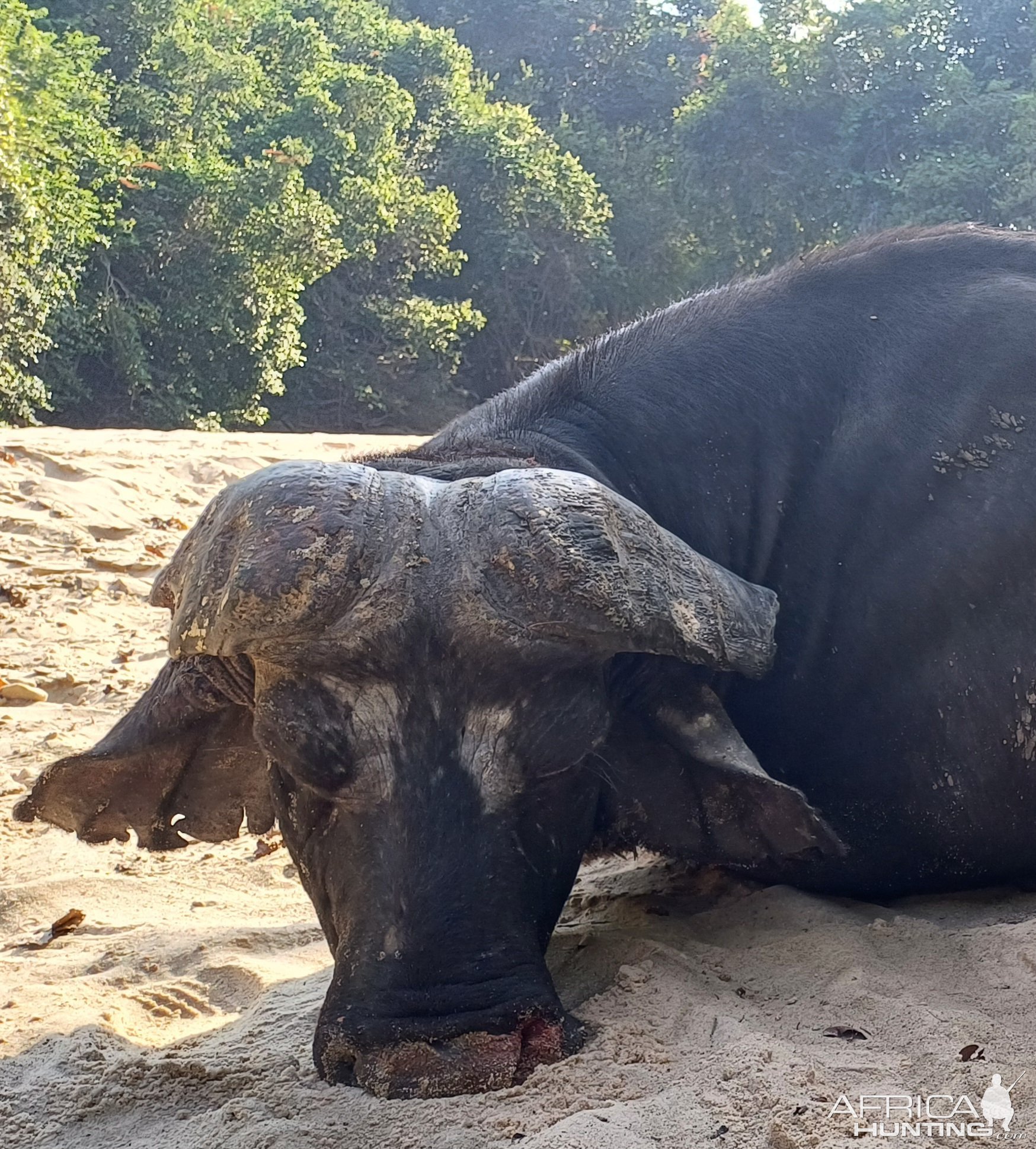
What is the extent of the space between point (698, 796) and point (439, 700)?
0.85 metres

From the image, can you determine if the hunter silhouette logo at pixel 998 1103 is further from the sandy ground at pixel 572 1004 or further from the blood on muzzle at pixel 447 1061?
the blood on muzzle at pixel 447 1061

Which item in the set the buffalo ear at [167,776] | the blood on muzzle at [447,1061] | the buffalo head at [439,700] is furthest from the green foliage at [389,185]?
the blood on muzzle at [447,1061]

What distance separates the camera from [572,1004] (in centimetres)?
302

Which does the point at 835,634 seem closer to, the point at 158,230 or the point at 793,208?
the point at 158,230

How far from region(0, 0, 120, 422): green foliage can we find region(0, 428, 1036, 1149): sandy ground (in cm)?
1618

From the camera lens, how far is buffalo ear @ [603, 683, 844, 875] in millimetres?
3309

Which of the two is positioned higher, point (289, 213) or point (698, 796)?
point (289, 213)

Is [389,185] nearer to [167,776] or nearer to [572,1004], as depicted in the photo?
[167,776]

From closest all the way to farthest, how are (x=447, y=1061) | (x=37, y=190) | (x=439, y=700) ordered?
1. (x=447, y=1061)
2. (x=439, y=700)
3. (x=37, y=190)

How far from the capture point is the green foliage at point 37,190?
1959cm

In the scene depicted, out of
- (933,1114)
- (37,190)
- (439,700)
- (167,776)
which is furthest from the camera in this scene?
(37,190)

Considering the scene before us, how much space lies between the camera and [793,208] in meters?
32.6

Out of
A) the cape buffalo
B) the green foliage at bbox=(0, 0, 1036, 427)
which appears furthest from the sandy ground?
the green foliage at bbox=(0, 0, 1036, 427)

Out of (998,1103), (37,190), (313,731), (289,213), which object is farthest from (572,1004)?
(289,213)
